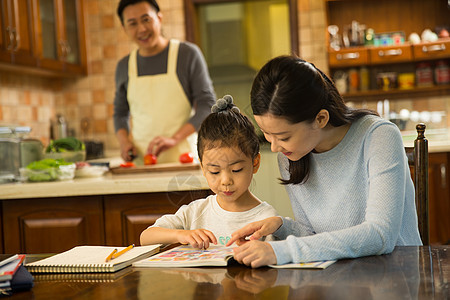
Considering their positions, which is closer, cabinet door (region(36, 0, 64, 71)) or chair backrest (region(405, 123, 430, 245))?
chair backrest (region(405, 123, 430, 245))

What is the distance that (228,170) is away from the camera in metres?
1.38

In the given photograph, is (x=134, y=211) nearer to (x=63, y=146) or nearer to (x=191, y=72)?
(x=63, y=146)

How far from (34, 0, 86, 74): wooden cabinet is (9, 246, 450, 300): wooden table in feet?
9.64

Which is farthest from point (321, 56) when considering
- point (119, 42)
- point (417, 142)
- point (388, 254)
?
point (388, 254)

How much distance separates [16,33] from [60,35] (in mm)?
708

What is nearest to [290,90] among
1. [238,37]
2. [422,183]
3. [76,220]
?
[422,183]

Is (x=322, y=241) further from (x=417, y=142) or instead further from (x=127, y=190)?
(x=127, y=190)

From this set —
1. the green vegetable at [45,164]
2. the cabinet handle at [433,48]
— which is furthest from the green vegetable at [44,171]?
the cabinet handle at [433,48]

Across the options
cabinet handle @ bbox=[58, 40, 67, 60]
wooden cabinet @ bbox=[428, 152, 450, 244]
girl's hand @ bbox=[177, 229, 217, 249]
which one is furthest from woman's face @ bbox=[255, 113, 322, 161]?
cabinet handle @ bbox=[58, 40, 67, 60]

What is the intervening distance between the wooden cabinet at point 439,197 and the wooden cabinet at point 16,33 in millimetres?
2512

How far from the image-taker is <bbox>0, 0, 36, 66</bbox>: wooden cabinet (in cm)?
326

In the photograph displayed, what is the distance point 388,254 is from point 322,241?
145 mm

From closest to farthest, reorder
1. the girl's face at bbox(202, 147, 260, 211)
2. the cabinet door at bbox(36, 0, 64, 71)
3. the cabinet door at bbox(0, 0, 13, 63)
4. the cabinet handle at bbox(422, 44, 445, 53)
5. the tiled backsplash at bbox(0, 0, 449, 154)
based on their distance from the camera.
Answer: the girl's face at bbox(202, 147, 260, 211) → the cabinet door at bbox(0, 0, 13, 63) → the cabinet door at bbox(36, 0, 64, 71) → the cabinet handle at bbox(422, 44, 445, 53) → the tiled backsplash at bbox(0, 0, 449, 154)

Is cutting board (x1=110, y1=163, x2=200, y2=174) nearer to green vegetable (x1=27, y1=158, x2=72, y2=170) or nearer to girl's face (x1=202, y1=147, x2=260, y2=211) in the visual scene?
green vegetable (x1=27, y1=158, x2=72, y2=170)
